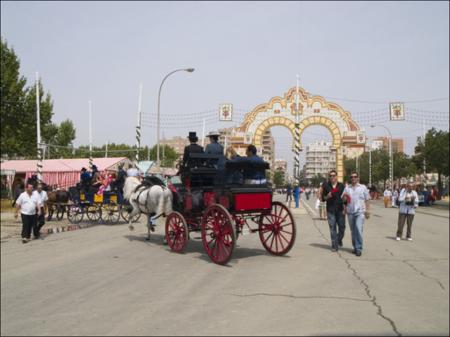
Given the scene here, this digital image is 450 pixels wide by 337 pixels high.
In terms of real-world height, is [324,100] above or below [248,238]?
above

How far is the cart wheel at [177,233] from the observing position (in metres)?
9.26

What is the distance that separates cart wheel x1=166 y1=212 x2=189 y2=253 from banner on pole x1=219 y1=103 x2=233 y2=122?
29131mm

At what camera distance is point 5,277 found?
24.5ft

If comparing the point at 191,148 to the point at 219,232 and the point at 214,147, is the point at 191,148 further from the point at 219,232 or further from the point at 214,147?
the point at 219,232

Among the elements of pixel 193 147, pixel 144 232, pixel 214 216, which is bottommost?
pixel 144 232

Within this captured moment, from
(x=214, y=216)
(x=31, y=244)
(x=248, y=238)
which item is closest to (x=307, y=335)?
(x=214, y=216)

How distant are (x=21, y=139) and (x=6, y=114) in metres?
2.43

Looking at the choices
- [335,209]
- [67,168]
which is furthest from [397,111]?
[335,209]

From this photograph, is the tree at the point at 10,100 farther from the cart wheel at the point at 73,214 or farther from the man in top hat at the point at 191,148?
the man in top hat at the point at 191,148

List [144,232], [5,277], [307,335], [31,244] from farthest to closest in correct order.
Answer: [144,232], [31,244], [5,277], [307,335]

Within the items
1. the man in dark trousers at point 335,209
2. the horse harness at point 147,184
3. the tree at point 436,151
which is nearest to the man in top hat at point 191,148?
the horse harness at point 147,184

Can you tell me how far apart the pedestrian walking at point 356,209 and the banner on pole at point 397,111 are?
2706 centimetres

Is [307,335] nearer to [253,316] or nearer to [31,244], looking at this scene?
[253,316]

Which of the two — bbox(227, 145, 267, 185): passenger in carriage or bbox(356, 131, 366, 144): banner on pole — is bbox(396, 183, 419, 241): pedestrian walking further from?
bbox(356, 131, 366, 144): banner on pole
